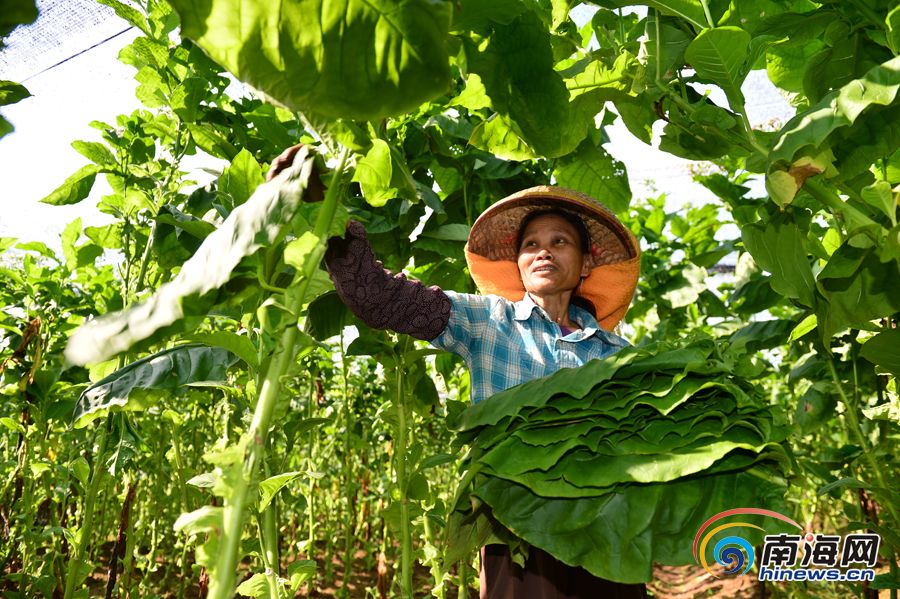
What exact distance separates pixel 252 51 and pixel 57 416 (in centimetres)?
218

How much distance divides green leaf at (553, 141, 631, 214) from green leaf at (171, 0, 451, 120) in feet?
3.71

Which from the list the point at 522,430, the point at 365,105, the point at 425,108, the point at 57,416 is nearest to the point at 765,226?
the point at 522,430

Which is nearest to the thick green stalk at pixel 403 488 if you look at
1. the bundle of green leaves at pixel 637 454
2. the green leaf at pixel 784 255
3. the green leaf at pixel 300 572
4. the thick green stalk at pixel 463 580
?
the thick green stalk at pixel 463 580

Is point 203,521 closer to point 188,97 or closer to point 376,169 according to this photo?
point 376,169

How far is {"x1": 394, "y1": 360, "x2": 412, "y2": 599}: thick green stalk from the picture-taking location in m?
1.61

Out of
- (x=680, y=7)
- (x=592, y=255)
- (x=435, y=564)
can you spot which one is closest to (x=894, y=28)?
(x=680, y=7)

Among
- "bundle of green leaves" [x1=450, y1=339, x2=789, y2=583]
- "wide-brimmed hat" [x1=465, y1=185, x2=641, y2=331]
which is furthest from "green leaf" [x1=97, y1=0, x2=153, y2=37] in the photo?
"bundle of green leaves" [x1=450, y1=339, x2=789, y2=583]

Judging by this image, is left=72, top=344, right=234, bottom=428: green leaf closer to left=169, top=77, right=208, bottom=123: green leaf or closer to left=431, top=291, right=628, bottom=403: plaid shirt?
left=431, top=291, right=628, bottom=403: plaid shirt

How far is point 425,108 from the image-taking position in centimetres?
187

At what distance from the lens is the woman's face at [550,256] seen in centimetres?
156

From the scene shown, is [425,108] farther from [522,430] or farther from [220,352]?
[522,430]

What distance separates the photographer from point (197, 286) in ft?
1.72

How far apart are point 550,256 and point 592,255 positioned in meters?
0.25

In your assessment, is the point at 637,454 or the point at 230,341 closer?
the point at 230,341
